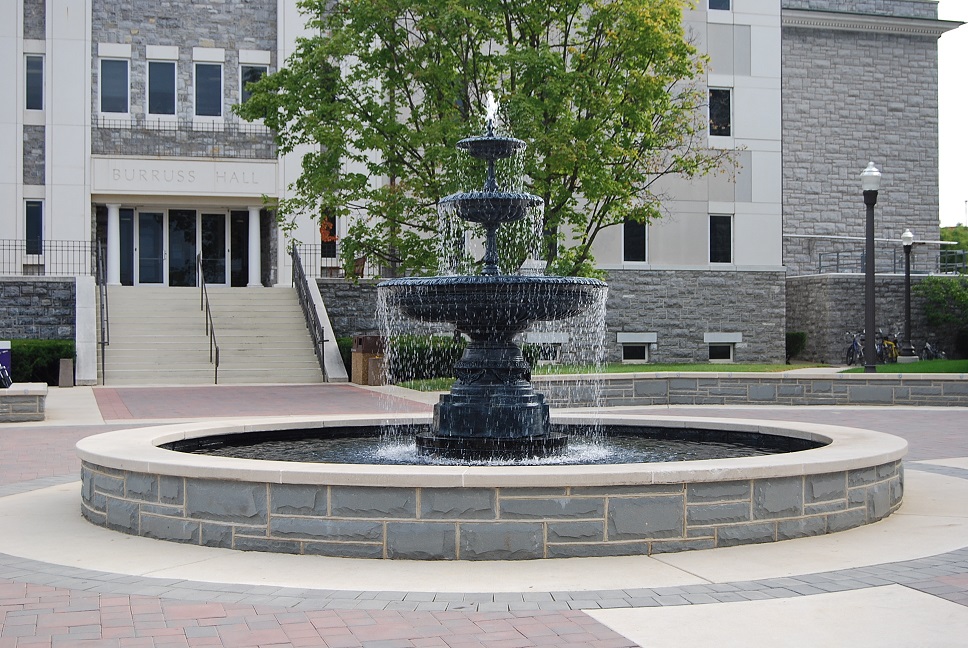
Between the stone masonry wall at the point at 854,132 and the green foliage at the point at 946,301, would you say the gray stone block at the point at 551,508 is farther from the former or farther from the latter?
the stone masonry wall at the point at 854,132

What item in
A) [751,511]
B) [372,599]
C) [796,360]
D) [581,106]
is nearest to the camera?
[372,599]

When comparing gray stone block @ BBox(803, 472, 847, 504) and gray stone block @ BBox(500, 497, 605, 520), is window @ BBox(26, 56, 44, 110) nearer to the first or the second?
gray stone block @ BBox(500, 497, 605, 520)

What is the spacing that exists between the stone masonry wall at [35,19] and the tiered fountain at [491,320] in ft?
90.3

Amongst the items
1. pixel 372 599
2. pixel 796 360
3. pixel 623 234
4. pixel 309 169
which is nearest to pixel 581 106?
pixel 309 169

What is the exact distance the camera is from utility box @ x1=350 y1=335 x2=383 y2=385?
2567cm

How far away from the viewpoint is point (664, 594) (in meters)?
6.17

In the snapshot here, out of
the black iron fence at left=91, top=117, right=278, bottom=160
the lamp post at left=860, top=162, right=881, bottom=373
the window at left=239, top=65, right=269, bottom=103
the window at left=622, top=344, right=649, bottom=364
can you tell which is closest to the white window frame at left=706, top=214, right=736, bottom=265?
the window at left=622, top=344, right=649, bottom=364

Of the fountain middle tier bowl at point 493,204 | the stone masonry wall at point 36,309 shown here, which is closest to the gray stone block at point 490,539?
the fountain middle tier bowl at point 493,204

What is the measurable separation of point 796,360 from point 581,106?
1570 cm

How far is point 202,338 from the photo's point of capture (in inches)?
1113

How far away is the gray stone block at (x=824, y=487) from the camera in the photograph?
778cm

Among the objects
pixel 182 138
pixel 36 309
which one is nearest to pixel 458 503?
pixel 36 309

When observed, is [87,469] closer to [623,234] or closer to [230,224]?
[623,234]

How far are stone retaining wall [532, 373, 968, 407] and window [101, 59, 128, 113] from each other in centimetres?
2050
